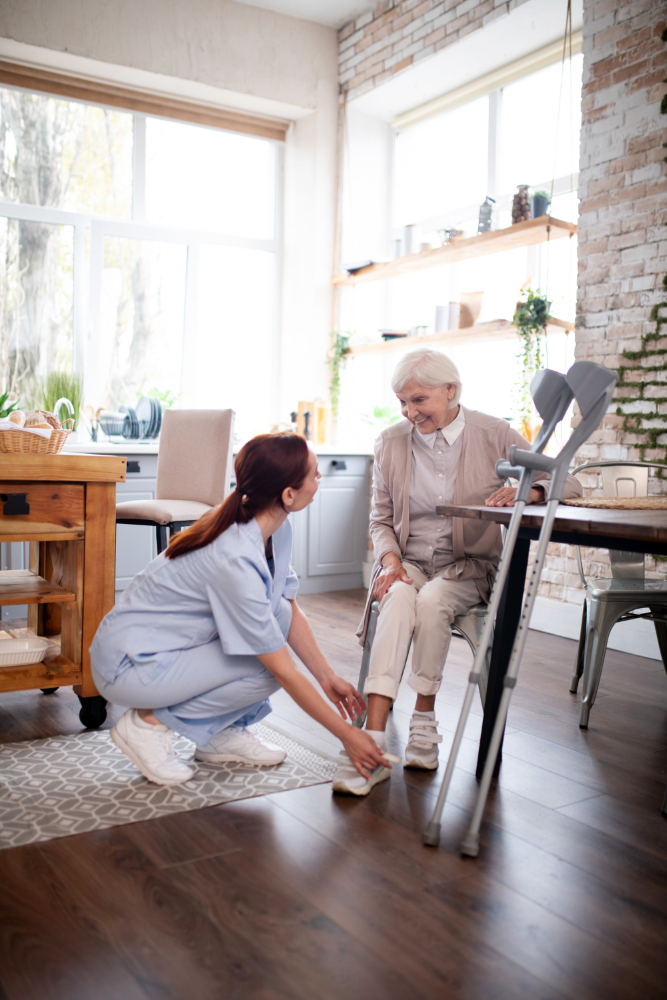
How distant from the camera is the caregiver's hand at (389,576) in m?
2.23

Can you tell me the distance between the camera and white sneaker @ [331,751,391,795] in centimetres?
191

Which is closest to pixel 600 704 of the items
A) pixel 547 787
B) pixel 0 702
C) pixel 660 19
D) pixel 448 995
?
pixel 547 787

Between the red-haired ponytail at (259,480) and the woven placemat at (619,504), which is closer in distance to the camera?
the red-haired ponytail at (259,480)

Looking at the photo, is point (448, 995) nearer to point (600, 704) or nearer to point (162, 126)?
point (600, 704)

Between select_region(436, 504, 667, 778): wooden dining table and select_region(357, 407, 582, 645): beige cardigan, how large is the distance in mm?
251

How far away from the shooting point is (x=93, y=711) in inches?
92.9

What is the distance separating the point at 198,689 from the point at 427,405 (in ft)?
3.19

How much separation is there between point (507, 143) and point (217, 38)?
1774 millimetres

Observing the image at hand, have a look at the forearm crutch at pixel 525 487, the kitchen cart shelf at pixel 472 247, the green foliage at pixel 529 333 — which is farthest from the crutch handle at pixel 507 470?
the kitchen cart shelf at pixel 472 247

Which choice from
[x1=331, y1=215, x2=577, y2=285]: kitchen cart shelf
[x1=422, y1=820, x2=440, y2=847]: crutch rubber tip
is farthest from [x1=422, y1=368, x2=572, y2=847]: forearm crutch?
[x1=331, y1=215, x2=577, y2=285]: kitchen cart shelf

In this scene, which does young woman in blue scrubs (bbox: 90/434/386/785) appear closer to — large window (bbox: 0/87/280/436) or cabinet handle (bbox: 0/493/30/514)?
cabinet handle (bbox: 0/493/30/514)

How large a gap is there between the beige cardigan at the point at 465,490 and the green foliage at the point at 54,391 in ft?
8.99

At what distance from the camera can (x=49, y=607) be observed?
9.00 ft

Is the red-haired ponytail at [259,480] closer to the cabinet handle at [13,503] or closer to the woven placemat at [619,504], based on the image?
the cabinet handle at [13,503]
